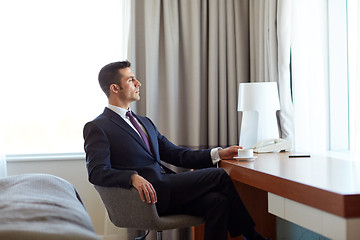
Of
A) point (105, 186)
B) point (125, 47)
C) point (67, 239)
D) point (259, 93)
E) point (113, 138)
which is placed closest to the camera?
point (67, 239)

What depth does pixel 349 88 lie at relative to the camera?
10.4ft

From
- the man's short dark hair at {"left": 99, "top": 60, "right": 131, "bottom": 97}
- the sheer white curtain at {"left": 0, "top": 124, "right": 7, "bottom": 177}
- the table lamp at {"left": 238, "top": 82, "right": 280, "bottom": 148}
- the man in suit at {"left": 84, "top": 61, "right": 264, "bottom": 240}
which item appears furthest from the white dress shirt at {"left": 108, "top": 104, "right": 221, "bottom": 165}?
the sheer white curtain at {"left": 0, "top": 124, "right": 7, "bottom": 177}

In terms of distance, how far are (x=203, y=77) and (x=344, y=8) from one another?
1191mm

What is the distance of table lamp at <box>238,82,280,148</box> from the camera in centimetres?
302

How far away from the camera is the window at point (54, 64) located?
3.62 m

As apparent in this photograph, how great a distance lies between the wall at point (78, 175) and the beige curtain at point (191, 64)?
2.28ft

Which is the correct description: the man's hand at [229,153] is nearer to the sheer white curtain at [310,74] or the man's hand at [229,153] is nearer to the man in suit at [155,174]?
the man in suit at [155,174]

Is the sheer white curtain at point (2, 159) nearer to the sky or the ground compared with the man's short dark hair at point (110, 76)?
nearer to the ground

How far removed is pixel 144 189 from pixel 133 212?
0.54 feet

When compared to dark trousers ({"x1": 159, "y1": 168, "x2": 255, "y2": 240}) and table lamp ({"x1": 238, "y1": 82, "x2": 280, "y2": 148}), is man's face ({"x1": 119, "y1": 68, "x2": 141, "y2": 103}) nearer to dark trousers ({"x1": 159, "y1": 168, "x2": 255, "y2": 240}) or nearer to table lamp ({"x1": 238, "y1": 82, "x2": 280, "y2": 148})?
dark trousers ({"x1": 159, "y1": 168, "x2": 255, "y2": 240})

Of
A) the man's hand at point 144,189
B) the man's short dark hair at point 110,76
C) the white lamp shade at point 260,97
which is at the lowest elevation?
the man's hand at point 144,189

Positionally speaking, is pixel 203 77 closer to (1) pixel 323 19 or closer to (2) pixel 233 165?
(1) pixel 323 19

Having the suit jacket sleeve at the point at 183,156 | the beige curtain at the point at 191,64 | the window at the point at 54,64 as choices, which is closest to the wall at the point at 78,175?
the window at the point at 54,64

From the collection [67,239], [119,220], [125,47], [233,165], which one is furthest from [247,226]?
[125,47]
